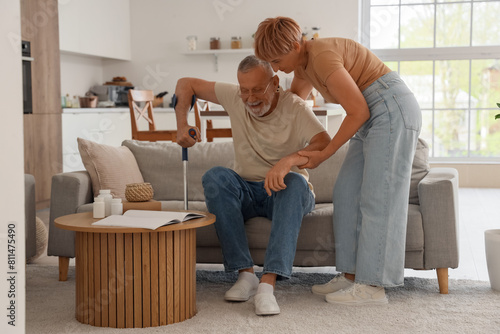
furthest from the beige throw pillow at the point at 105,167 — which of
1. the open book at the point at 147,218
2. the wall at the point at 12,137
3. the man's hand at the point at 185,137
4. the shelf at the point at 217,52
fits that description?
the shelf at the point at 217,52

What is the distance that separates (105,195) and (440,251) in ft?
4.50

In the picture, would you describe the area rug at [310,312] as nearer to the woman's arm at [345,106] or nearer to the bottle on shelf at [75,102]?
the woman's arm at [345,106]

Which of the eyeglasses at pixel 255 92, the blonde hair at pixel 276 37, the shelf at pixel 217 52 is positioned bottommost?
the eyeglasses at pixel 255 92

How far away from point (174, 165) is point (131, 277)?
48.4 inches

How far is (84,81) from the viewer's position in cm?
723

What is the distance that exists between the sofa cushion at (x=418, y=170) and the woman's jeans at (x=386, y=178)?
391 mm

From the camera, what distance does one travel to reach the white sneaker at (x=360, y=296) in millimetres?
2406

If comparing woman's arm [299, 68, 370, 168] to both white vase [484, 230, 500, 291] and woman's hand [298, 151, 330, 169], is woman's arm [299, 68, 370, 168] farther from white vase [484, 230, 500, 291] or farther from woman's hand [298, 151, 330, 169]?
white vase [484, 230, 500, 291]

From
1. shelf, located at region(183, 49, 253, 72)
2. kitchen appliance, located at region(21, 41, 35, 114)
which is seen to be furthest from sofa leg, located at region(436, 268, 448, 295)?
shelf, located at region(183, 49, 253, 72)

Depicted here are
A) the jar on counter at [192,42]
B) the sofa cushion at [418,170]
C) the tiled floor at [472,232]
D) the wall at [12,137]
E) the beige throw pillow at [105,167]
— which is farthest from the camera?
the jar on counter at [192,42]

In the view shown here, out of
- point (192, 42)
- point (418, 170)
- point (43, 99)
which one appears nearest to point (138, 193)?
point (418, 170)

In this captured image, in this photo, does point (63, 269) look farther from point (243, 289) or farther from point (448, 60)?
point (448, 60)

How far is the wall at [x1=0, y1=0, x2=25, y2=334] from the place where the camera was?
2.31 ft

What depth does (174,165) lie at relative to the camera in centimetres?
327
